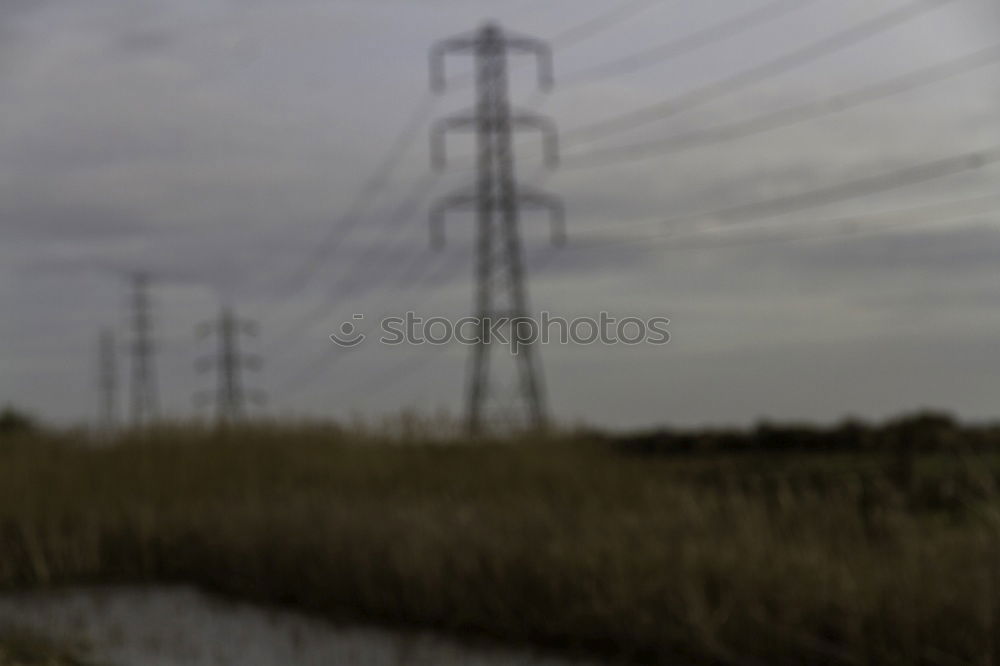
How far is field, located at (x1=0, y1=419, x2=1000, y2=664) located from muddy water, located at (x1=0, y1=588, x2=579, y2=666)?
45 cm

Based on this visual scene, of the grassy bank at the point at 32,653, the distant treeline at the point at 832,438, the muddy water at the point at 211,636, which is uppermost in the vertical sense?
the distant treeline at the point at 832,438

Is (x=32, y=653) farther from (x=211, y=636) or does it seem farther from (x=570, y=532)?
(x=570, y=532)

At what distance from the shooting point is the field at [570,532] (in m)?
9.65

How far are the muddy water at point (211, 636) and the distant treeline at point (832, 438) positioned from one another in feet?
26.2

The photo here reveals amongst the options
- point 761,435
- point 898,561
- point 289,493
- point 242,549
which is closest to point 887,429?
point 761,435

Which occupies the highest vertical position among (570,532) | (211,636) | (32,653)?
(570,532)

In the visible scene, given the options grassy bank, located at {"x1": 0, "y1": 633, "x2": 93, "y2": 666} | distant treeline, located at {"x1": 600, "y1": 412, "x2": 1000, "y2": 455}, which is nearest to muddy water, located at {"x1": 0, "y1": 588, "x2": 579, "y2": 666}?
grassy bank, located at {"x1": 0, "y1": 633, "x2": 93, "y2": 666}

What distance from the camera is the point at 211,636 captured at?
11.5 meters

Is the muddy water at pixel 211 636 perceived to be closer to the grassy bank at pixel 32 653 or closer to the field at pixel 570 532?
the grassy bank at pixel 32 653

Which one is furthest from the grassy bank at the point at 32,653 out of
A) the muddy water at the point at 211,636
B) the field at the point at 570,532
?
the field at the point at 570,532

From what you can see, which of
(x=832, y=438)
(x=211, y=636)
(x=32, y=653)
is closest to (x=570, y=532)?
(x=211, y=636)

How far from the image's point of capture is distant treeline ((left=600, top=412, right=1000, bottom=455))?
18.0 metres

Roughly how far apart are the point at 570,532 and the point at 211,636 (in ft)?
9.34

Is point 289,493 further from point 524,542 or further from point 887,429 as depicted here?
point 887,429
